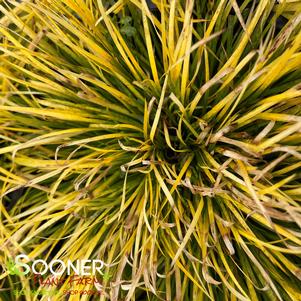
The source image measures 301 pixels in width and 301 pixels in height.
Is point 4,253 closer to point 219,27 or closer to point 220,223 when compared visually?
point 220,223

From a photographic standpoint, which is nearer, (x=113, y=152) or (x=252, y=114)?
(x=252, y=114)

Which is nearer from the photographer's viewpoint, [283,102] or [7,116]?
[283,102]

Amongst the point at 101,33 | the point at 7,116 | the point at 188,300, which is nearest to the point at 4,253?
the point at 7,116

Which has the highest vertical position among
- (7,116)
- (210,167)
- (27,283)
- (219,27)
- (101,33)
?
(219,27)

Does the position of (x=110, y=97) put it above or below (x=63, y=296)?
above

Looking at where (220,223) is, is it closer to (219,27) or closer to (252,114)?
Answer: (252,114)

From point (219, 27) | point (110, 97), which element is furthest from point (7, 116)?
point (219, 27)
